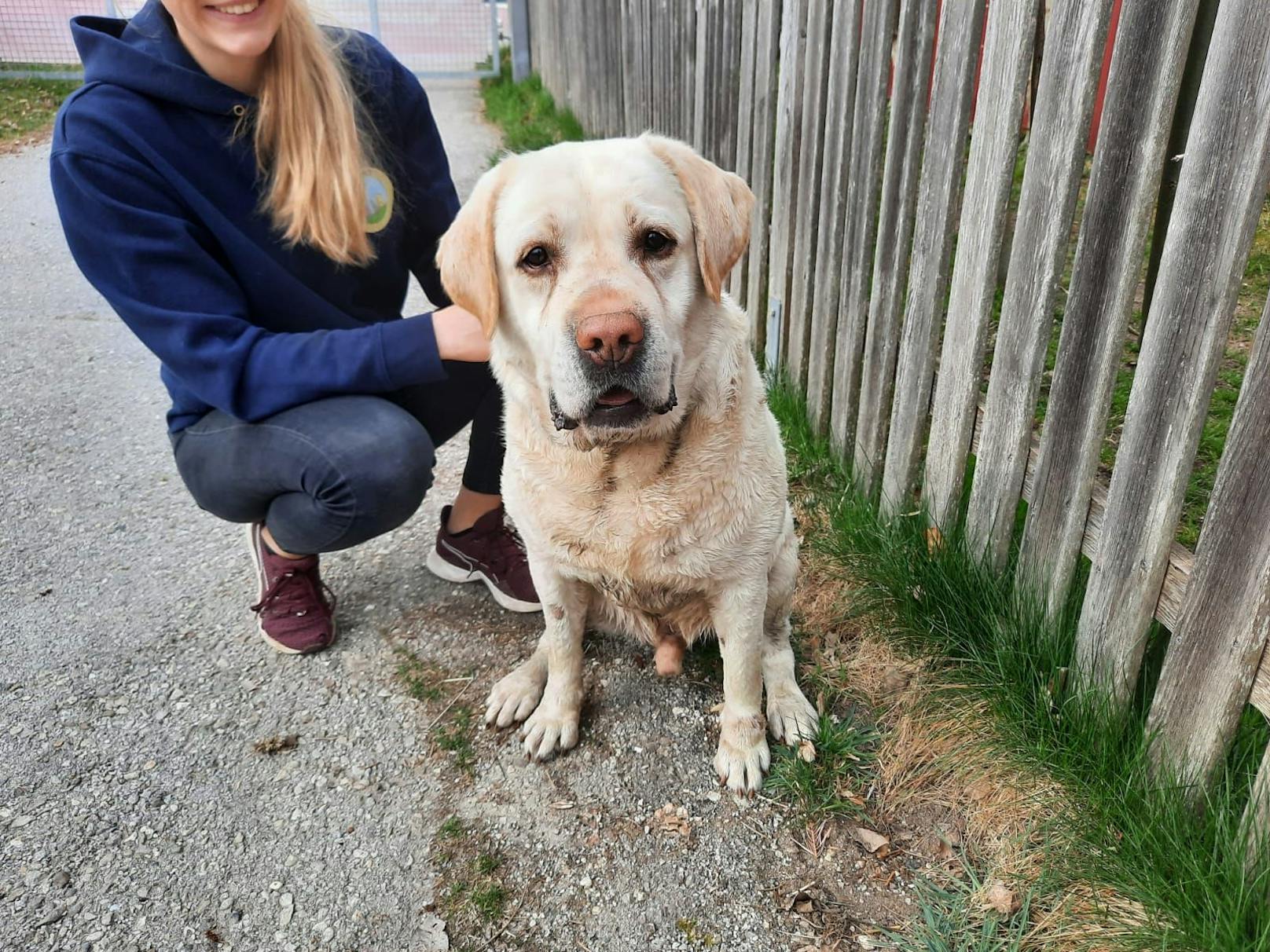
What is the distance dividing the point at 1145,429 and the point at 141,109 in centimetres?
261

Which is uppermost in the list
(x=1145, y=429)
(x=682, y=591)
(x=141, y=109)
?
(x=141, y=109)

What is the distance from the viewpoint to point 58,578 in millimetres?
3189

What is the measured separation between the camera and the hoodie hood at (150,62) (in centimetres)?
237

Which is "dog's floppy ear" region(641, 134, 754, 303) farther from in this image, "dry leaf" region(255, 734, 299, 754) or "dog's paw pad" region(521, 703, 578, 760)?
"dry leaf" region(255, 734, 299, 754)

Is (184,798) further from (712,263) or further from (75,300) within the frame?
(75,300)

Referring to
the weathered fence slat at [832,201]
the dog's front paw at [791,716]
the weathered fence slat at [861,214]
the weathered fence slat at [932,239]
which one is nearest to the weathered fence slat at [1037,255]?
the weathered fence slat at [932,239]

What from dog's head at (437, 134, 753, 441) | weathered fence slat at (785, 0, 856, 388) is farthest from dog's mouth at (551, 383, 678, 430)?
weathered fence slat at (785, 0, 856, 388)

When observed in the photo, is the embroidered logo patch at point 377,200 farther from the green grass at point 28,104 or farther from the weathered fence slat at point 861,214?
the green grass at point 28,104

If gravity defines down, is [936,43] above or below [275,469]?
above

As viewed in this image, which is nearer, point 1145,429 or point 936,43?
point 1145,429

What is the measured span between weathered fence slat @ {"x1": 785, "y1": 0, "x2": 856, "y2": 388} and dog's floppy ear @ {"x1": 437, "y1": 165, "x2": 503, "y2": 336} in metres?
1.59

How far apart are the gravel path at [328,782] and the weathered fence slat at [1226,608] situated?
0.90 metres

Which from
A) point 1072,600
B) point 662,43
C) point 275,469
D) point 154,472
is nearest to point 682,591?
point 1072,600

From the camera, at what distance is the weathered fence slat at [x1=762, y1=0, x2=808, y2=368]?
3324 millimetres
